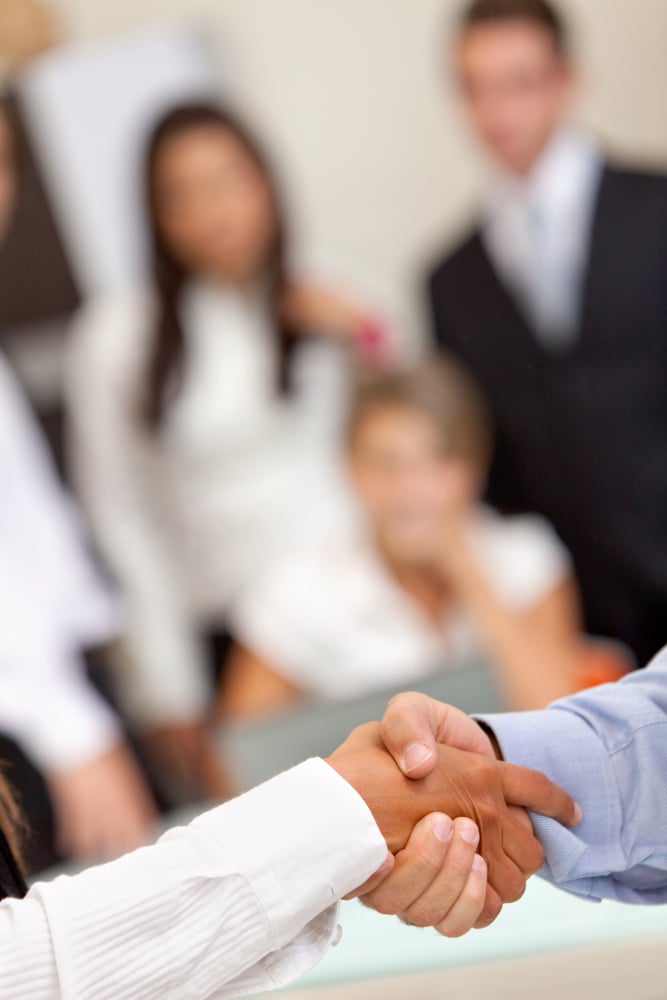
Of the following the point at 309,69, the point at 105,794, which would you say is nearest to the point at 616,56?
the point at 309,69

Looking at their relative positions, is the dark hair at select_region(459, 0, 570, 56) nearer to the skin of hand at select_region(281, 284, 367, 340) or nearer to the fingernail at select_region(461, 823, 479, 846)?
the skin of hand at select_region(281, 284, 367, 340)

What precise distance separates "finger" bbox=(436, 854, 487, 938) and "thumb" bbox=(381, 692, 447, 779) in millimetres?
53

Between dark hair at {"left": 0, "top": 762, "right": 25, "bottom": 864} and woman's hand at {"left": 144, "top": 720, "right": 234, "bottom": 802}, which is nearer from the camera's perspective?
dark hair at {"left": 0, "top": 762, "right": 25, "bottom": 864}

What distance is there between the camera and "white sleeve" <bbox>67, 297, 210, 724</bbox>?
189 centimetres

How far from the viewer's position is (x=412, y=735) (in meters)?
0.67

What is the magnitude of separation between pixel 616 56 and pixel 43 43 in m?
0.94

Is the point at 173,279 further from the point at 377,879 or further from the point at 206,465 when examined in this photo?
the point at 377,879

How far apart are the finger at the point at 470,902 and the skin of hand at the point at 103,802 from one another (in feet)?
1.98

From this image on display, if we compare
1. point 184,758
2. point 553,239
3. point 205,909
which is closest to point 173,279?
point 553,239

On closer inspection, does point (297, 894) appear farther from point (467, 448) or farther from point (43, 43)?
point (43, 43)

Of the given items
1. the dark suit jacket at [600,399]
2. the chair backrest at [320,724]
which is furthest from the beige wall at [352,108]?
the chair backrest at [320,724]

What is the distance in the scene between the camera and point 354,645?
1569 mm

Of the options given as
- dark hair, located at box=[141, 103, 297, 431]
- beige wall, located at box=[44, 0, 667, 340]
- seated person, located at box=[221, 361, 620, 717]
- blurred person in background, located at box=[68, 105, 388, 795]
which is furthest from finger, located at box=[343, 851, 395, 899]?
beige wall, located at box=[44, 0, 667, 340]

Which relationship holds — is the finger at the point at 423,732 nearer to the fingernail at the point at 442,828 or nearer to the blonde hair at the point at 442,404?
the fingernail at the point at 442,828
